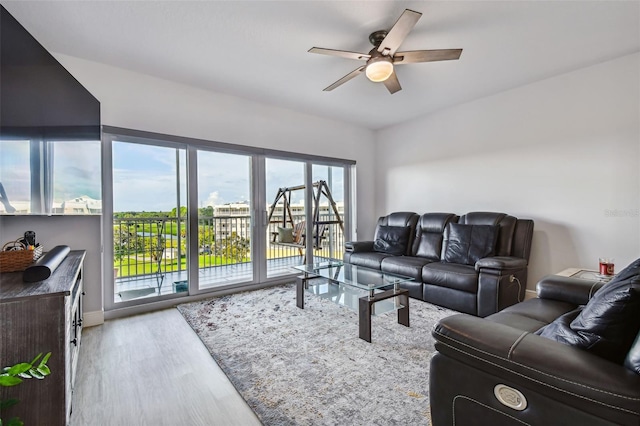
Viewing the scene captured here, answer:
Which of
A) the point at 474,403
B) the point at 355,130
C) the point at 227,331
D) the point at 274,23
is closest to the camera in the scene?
the point at 474,403

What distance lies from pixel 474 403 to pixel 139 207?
3.53 m

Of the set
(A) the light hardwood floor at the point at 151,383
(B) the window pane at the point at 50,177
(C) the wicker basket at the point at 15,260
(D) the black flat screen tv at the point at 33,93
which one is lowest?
(A) the light hardwood floor at the point at 151,383

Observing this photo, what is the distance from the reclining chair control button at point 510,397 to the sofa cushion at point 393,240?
293 cm

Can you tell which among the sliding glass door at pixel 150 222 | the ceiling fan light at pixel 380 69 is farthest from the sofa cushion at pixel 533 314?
the sliding glass door at pixel 150 222

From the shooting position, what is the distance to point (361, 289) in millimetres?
2850

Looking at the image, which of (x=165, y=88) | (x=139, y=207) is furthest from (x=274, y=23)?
(x=139, y=207)

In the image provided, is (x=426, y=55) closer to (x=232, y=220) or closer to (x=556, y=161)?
(x=556, y=161)

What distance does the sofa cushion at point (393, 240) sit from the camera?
3986mm

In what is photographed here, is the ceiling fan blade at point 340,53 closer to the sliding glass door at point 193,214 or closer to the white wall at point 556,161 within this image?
the sliding glass door at point 193,214

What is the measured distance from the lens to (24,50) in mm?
1671

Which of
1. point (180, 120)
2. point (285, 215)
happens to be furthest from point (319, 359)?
point (180, 120)

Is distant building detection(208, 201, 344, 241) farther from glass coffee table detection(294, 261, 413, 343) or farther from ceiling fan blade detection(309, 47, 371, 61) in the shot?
ceiling fan blade detection(309, 47, 371, 61)

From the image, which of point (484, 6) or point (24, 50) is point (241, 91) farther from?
point (484, 6)

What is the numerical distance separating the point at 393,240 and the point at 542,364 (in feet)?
10.2
